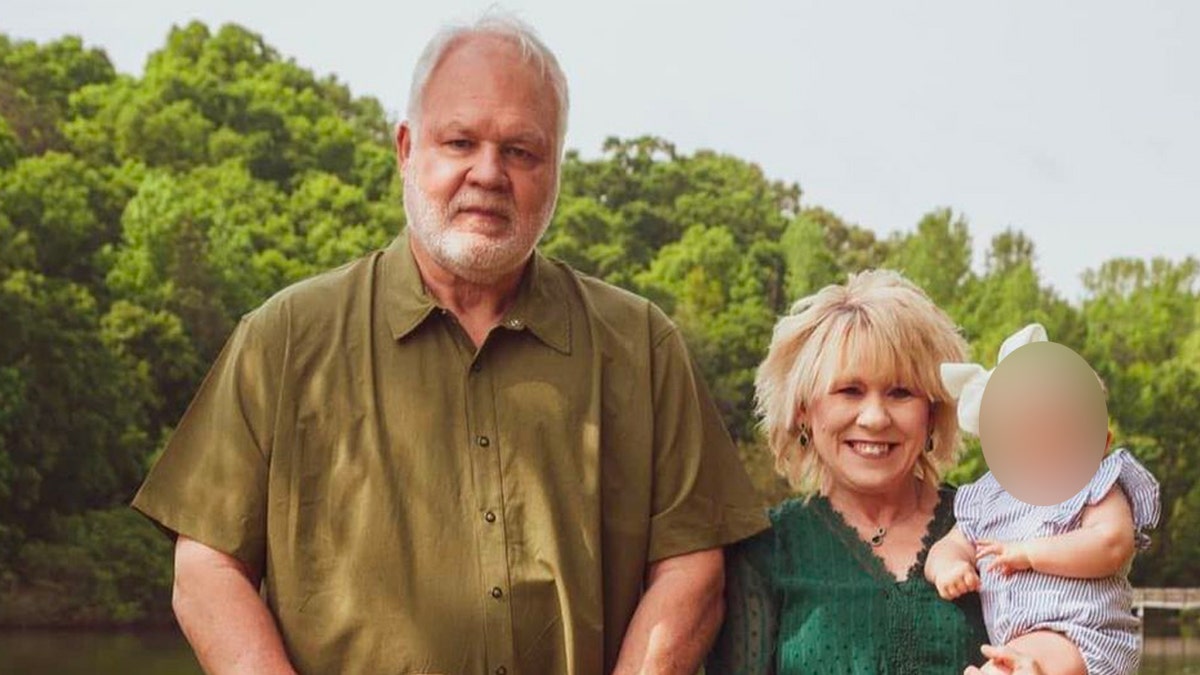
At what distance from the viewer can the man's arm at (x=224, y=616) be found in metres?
3.84

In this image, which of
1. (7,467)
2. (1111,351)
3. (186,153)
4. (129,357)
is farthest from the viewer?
(186,153)

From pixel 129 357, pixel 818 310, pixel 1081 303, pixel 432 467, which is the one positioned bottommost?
pixel 432 467

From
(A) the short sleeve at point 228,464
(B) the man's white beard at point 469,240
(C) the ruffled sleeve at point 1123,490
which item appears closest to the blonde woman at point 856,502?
(C) the ruffled sleeve at point 1123,490

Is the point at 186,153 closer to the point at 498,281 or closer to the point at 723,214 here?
the point at 723,214

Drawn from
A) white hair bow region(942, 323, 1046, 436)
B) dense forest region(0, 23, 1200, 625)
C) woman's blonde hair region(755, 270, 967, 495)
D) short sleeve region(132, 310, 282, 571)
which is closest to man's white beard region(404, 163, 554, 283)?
short sleeve region(132, 310, 282, 571)

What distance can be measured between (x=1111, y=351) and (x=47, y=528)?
26748 mm

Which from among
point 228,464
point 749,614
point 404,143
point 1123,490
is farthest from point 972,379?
point 228,464

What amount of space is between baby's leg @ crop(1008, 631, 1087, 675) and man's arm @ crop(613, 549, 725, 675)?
2.02ft

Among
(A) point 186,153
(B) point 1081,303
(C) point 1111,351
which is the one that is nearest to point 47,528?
(A) point 186,153

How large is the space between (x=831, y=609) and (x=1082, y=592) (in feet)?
1.66

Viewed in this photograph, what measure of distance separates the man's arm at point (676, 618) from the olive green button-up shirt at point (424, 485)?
0.12 ft

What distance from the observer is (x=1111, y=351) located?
5047 centimetres

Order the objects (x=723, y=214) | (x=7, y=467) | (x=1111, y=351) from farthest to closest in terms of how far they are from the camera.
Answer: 1. (x=723, y=214)
2. (x=1111, y=351)
3. (x=7, y=467)

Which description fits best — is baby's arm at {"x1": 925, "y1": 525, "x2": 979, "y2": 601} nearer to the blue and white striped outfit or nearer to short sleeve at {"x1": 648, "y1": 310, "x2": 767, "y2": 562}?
the blue and white striped outfit
